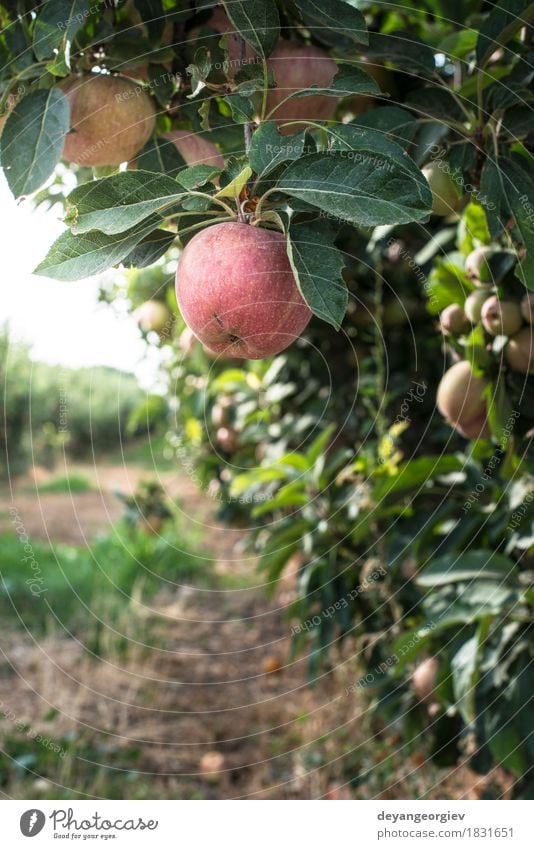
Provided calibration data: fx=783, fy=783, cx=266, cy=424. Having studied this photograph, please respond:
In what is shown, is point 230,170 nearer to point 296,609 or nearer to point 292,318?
point 292,318

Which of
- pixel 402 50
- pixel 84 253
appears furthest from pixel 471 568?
pixel 84 253

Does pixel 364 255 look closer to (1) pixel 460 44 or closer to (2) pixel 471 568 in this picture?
(1) pixel 460 44

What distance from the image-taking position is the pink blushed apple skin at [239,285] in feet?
1.91

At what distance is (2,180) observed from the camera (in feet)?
2.67

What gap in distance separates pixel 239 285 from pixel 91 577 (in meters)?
2.83

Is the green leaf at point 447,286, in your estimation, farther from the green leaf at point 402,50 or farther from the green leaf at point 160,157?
the green leaf at point 160,157

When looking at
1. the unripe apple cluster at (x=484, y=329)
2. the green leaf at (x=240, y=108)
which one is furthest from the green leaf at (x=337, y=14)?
the unripe apple cluster at (x=484, y=329)

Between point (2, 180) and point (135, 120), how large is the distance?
155 millimetres

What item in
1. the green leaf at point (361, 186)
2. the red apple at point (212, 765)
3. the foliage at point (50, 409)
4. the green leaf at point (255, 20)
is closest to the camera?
the green leaf at point (361, 186)

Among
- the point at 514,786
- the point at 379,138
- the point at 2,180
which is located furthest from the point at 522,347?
the point at 514,786

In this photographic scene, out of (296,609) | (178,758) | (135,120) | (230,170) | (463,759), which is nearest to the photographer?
(230,170)

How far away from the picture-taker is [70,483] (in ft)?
18.1

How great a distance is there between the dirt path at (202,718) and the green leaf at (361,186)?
2.78ft

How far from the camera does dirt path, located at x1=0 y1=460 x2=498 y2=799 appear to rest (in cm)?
174
